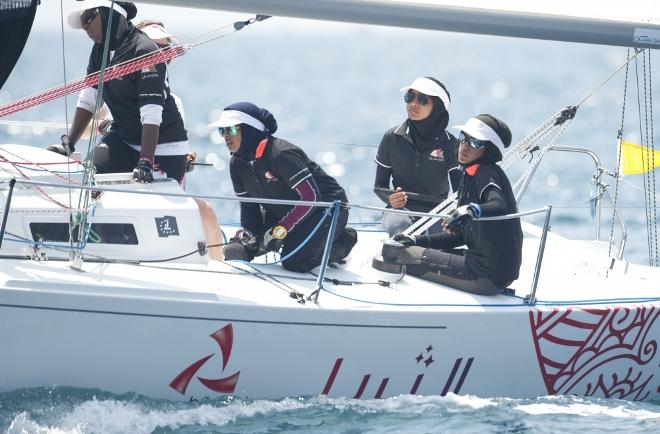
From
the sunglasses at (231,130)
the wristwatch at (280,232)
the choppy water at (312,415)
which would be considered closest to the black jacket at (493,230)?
the choppy water at (312,415)

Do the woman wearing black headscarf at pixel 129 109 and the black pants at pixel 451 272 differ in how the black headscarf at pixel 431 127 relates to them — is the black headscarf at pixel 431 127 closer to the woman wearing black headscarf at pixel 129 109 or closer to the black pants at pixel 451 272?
the black pants at pixel 451 272

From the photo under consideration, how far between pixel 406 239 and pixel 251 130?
3.59 feet

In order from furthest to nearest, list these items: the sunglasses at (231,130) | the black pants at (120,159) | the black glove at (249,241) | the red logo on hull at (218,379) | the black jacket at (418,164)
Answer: the black jacket at (418,164) → the black pants at (120,159) → the black glove at (249,241) → the sunglasses at (231,130) → the red logo on hull at (218,379)

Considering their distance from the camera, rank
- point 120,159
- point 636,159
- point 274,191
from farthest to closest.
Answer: point 636,159
point 120,159
point 274,191

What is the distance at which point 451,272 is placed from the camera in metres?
6.45

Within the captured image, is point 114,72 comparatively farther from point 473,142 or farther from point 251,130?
point 473,142

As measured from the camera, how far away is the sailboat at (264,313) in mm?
5590

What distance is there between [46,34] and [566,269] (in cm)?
11012

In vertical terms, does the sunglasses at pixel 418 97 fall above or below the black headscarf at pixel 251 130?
above

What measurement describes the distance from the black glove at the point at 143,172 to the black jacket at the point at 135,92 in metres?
0.33

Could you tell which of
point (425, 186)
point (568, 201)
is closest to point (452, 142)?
point (425, 186)

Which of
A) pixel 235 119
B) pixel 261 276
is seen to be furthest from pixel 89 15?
pixel 261 276

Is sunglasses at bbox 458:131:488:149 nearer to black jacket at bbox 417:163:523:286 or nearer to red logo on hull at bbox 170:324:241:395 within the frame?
black jacket at bbox 417:163:523:286

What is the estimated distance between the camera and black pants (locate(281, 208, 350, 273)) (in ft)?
20.8
